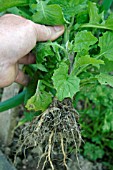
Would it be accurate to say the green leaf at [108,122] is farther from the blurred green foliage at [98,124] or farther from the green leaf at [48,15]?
the green leaf at [48,15]

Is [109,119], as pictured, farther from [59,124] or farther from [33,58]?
[33,58]

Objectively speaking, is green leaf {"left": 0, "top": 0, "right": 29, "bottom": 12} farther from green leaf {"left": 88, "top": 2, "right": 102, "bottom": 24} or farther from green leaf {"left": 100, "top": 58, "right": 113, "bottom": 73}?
green leaf {"left": 100, "top": 58, "right": 113, "bottom": 73}

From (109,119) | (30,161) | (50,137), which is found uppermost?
(50,137)

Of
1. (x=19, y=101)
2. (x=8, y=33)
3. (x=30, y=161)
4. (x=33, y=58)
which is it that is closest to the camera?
(x=8, y=33)

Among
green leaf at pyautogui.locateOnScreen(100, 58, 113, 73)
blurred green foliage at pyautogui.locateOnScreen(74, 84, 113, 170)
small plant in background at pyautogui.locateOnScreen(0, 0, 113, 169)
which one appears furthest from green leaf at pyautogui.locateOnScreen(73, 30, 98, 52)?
blurred green foliage at pyautogui.locateOnScreen(74, 84, 113, 170)

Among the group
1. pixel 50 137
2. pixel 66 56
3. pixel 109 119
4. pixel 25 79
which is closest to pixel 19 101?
pixel 25 79

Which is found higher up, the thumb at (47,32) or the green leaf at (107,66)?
the thumb at (47,32)

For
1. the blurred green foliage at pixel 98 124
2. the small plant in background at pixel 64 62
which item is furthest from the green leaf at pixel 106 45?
the blurred green foliage at pixel 98 124
